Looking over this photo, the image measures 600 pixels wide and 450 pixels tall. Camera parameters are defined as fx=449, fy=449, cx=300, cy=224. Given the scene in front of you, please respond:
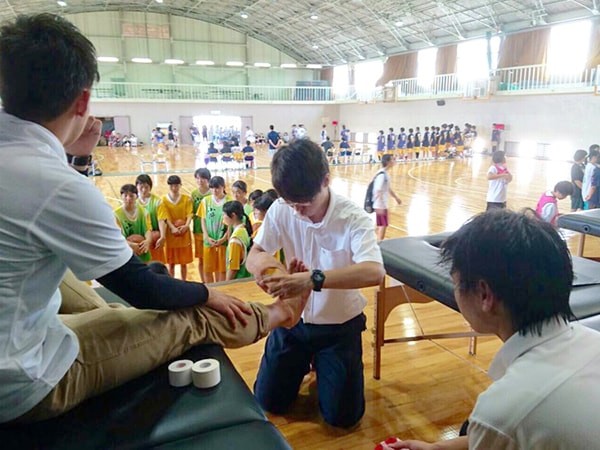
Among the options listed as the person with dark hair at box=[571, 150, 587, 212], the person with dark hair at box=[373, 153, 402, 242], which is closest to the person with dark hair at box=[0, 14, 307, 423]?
the person with dark hair at box=[373, 153, 402, 242]

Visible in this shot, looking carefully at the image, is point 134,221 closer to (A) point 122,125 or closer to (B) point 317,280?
(B) point 317,280

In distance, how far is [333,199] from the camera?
6.53 ft

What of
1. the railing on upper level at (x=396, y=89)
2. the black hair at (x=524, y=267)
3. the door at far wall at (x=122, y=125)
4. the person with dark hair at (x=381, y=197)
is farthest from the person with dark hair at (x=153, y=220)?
the door at far wall at (x=122, y=125)

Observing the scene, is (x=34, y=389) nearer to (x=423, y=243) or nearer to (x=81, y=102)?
(x=81, y=102)

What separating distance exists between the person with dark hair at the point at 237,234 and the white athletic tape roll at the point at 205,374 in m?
2.23

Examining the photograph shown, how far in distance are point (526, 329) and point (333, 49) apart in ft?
89.9

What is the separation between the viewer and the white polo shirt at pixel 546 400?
2.47ft

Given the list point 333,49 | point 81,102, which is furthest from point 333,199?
point 333,49

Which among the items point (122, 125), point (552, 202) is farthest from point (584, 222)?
point (122, 125)

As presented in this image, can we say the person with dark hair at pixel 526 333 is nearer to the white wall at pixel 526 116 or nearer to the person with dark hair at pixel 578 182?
the person with dark hair at pixel 578 182

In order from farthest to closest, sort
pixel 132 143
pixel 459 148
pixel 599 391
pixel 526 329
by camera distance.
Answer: pixel 132 143, pixel 459 148, pixel 526 329, pixel 599 391

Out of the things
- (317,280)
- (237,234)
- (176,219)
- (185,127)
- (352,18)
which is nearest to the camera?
(317,280)

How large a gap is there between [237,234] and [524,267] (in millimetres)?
2868

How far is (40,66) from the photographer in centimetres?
104
